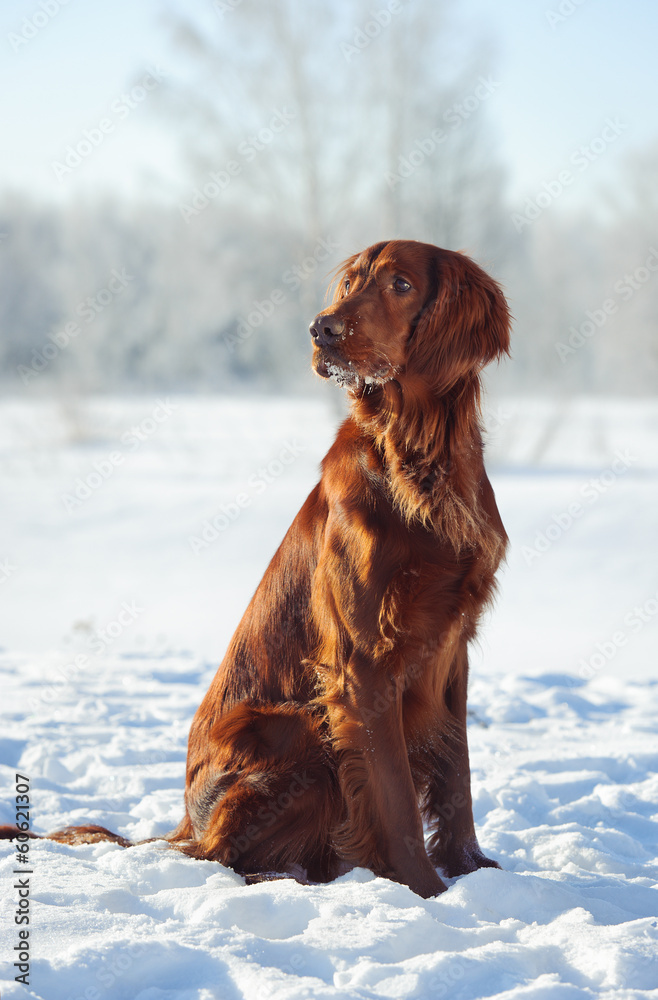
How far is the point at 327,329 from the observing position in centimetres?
197

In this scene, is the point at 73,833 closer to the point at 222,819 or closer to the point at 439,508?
the point at 222,819

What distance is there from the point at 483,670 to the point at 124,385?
21.4m

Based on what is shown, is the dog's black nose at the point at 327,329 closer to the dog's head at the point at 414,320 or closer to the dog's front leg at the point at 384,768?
the dog's head at the point at 414,320

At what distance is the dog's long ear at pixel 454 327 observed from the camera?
2.11 meters

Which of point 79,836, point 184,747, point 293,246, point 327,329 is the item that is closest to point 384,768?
point 79,836

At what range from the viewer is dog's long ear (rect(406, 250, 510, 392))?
211cm

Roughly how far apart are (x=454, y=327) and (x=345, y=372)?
1.14 ft

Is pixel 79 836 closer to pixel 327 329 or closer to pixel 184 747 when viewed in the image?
pixel 184 747

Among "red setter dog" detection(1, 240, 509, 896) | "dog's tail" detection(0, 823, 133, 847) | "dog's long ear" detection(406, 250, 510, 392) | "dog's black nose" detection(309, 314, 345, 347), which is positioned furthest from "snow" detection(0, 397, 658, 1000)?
"dog's black nose" detection(309, 314, 345, 347)

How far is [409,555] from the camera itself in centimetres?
200

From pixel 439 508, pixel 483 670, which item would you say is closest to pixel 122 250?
pixel 483 670

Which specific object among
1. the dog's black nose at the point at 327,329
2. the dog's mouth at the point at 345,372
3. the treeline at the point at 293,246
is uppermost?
the treeline at the point at 293,246

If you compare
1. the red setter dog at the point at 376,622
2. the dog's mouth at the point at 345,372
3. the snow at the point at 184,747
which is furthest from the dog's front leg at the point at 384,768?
the dog's mouth at the point at 345,372

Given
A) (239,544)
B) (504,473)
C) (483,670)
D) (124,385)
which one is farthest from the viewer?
(124,385)
